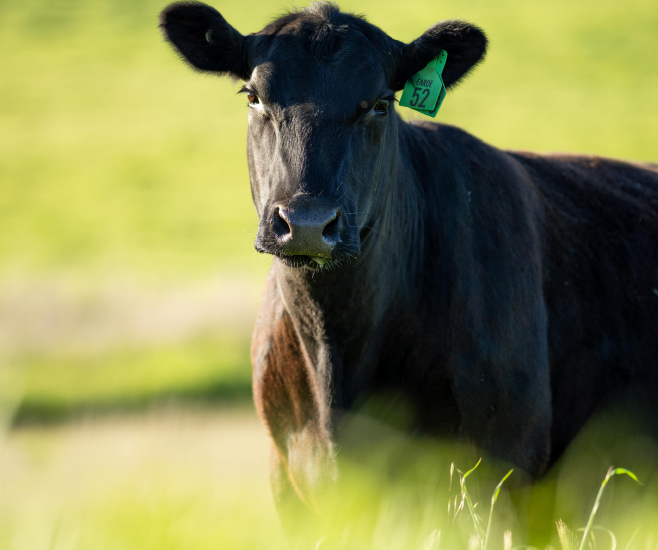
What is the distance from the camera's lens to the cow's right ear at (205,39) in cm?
454

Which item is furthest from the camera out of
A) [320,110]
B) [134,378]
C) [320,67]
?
[134,378]

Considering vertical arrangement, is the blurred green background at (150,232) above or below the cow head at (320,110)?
below

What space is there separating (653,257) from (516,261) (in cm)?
131

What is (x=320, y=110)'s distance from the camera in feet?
12.4

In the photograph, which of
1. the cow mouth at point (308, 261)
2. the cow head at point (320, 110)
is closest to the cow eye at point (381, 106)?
the cow head at point (320, 110)

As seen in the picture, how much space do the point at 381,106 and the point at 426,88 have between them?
50 centimetres

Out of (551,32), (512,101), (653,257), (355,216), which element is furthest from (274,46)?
(551,32)

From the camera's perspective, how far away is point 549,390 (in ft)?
14.8

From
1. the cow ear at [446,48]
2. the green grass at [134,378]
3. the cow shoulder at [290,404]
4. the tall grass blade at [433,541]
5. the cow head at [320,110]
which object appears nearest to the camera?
the tall grass blade at [433,541]

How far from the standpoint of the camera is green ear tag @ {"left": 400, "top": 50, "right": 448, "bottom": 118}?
4426mm

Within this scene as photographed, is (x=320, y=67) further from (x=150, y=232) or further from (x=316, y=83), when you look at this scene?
(x=150, y=232)

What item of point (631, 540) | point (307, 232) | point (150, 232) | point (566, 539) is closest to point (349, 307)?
point (307, 232)

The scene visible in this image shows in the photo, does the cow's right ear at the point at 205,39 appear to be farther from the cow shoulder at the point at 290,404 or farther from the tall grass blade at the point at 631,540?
the tall grass blade at the point at 631,540

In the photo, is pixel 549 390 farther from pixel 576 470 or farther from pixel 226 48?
pixel 226 48
